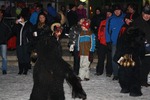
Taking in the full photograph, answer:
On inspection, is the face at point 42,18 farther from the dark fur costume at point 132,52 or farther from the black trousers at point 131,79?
the black trousers at point 131,79

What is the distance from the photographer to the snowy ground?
9.88 meters

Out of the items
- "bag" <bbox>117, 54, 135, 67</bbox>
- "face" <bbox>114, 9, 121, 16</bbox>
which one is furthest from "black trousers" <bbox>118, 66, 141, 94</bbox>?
"face" <bbox>114, 9, 121, 16</bbox>

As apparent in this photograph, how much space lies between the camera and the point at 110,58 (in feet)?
40.8

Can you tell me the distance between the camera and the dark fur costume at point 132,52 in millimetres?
9867

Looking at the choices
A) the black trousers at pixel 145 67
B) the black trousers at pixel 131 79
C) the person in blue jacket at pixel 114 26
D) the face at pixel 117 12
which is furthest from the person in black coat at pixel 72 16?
the black trousers at pixel 131 79

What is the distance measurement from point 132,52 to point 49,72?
437cm

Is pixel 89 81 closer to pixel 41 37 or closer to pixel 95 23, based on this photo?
pixel 95 23

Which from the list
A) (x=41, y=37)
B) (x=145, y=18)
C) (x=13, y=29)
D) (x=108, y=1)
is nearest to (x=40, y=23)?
(x=13, y=29)

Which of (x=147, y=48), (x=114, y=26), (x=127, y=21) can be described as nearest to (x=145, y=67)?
(x=147, y=48)

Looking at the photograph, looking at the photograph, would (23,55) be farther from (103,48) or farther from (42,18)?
(103,48)

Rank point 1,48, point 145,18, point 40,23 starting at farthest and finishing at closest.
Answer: point 1,48 < point 40,23 < point 145,18

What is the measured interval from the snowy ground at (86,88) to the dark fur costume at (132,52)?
0.29 metres

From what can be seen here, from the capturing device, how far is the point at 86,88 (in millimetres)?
10961

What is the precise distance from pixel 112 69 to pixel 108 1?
52.2 ft
